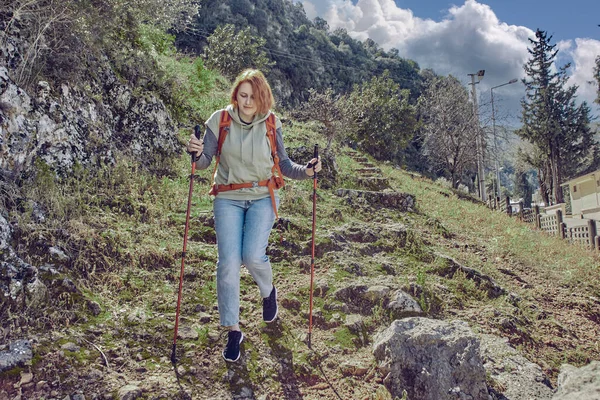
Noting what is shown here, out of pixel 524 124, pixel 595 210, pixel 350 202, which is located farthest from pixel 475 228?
pixel 524 124

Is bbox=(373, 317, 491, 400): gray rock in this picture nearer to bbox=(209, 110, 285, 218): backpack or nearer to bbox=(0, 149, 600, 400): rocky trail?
bbox=(0, 149, 600, 400): rocky trail

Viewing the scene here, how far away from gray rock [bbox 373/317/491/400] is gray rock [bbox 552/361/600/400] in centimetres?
60

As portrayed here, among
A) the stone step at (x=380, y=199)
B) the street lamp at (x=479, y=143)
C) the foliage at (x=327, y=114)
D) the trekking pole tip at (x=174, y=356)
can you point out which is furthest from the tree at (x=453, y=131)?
the trekking pole tip at (x=174, y=356)

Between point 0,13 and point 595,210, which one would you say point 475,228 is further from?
point 595,210

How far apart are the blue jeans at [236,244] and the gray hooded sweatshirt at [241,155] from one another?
0.34 ft

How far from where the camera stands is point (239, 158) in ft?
11.0

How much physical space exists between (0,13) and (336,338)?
19.6 feet

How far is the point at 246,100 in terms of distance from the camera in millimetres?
3383

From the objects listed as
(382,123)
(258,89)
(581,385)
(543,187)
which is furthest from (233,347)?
(543,187)

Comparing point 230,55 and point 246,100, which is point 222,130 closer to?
point 246,100

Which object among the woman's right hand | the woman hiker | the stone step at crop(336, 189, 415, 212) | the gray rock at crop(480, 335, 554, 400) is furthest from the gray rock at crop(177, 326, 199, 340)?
the stone step at crop(336, 189, 415, 212)

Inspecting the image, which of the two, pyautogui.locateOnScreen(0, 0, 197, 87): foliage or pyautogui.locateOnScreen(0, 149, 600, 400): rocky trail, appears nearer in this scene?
pyautogui.locateOnScreen(0, 149, 600, 400): rocky trail

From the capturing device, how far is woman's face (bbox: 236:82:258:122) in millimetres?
3384

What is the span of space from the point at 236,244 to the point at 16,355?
5.65 ft
